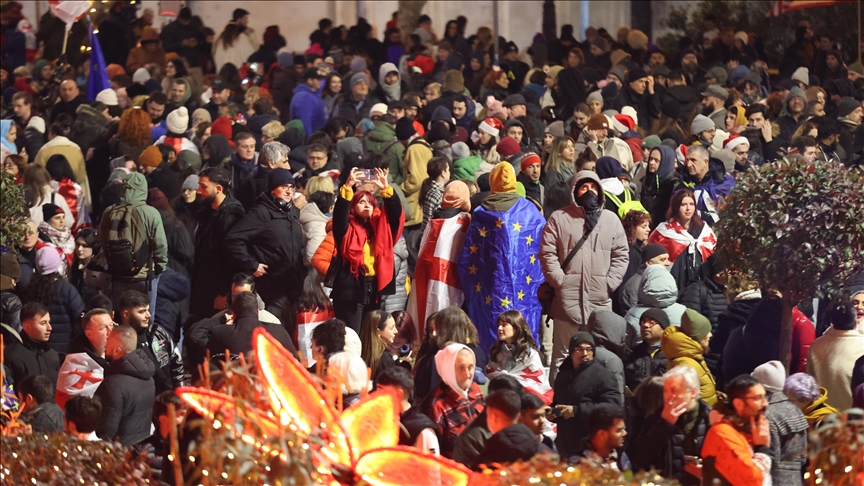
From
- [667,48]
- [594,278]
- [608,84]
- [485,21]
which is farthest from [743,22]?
[594,278]

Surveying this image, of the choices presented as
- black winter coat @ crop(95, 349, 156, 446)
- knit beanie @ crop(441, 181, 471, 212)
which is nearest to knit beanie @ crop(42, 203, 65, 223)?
knit beanie @ crop(441, 181, 471, 212)

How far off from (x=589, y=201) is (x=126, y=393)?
364 centimetres

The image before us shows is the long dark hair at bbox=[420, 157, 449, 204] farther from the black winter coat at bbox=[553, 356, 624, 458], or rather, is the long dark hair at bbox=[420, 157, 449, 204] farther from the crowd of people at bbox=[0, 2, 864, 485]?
the black winter coat at bbox=[553, 356, 624, 458]

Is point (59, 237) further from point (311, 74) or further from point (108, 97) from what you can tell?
point (311, 74)

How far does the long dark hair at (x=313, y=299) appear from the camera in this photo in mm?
9422

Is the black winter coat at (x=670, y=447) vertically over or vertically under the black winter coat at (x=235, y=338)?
under

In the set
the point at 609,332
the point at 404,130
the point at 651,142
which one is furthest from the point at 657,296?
the point at 404,130

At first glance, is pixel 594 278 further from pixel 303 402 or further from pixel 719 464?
pixel 303 402

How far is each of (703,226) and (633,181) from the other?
202cm

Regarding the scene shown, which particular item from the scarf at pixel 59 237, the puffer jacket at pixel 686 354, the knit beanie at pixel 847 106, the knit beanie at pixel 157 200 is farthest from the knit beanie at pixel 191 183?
the knit beanie at pixel 847 106

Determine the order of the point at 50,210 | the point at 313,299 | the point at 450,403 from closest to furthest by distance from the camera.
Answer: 1. the point at 450,403
2. the point at 313,299
3. the point at 50,210

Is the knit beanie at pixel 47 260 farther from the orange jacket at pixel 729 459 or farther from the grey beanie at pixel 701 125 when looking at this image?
the grey beanie at pixel 701 125

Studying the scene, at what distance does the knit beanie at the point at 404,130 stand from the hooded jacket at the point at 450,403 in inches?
252

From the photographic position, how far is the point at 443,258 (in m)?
10.2
